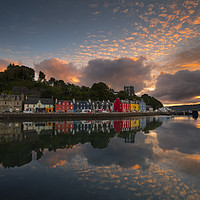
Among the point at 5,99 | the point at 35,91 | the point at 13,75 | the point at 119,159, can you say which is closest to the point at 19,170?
the point at 119,159

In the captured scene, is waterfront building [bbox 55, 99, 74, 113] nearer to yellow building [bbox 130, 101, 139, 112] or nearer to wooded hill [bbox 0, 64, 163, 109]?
wooded hill [bbox 0, 64, 163, 109]

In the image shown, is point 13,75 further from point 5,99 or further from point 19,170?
point 19,170

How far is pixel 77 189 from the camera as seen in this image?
852 cm

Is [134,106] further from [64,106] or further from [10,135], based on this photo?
[10,135]

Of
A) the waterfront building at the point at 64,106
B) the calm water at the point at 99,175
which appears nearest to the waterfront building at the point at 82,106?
the waterfront building at the point at 64,106

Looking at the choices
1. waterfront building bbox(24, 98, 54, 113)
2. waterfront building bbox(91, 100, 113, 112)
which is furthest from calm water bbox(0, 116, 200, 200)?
waterfront building bbox(91, 100, 113, 112)

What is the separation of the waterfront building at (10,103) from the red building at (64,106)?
1816 cm

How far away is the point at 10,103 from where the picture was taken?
2736 inches

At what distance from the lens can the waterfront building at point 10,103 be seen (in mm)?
67875

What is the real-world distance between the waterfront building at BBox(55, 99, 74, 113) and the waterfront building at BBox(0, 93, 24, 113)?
18.1 meters

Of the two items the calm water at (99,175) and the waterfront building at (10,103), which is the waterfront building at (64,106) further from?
the calm water at (99,175)

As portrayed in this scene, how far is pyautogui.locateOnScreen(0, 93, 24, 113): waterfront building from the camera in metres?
67.9

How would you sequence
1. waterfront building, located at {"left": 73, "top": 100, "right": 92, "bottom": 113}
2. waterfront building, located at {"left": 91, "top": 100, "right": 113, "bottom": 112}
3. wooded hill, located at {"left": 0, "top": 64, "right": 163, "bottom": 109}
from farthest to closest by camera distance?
wooded hill, located at {"left": 0, "top": 64, "right": 163, "bottom": 109}
waterfront building, located at {"left": 91, "top": 100, "right": 113, "bottom": 112}
waterfront building, located at {"left": 73, "top": 100, "right": 92, "bottom": 113}

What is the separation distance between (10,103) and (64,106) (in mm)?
25681
